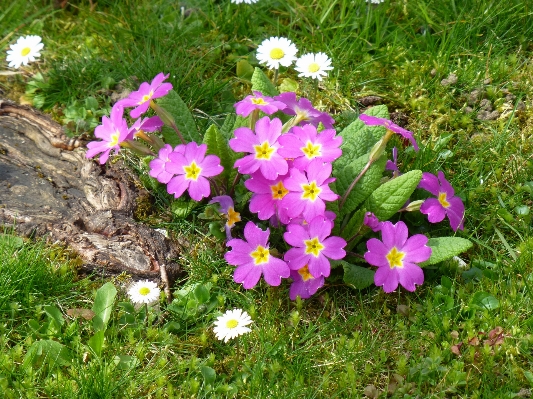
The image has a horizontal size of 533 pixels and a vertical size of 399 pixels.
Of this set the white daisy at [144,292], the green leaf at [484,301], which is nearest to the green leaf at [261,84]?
the white daisy at [144,292]

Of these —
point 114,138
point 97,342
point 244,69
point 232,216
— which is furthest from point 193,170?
point 244,69

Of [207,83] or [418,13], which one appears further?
[418,13]

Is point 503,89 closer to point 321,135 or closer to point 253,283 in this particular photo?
point 321,135

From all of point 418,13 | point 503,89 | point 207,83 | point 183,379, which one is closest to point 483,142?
point 503,89

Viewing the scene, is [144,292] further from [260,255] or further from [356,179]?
[356,179]

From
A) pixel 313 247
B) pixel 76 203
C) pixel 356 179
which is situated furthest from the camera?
pixel 76 203

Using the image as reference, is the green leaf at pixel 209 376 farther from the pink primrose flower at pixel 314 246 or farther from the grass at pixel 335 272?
the pink primrose flower at pixel 314 246
